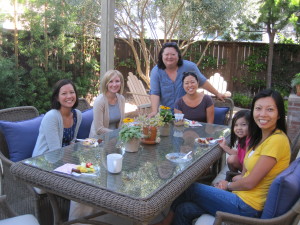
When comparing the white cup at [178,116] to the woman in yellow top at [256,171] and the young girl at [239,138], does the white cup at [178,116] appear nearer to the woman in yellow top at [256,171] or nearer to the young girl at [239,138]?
the young girl at [239,138]

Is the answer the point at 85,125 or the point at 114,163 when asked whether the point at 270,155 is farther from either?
the point at 85,125

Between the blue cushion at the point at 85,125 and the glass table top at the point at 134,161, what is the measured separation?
1.51 ft

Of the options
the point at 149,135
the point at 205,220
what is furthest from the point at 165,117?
the point at 205,220

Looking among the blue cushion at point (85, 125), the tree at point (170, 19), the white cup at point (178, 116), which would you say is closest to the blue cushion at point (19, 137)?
the blue cushion at point (85, 125)

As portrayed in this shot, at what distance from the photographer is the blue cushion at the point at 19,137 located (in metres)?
2.29

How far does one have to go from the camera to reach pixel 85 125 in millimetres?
2957

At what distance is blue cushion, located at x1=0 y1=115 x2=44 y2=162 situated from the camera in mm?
2295

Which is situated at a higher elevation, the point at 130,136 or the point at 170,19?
the point at 170,19

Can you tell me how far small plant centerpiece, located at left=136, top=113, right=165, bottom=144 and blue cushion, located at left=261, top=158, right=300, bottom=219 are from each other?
98 cm

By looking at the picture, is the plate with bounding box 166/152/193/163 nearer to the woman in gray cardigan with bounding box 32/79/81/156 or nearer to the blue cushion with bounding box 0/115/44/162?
the woman in gray cardigan with bounding box 32/79/81/156

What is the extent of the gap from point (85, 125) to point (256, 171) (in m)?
1.76

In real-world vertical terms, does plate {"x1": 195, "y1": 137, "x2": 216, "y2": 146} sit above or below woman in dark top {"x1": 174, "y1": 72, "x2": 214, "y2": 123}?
below

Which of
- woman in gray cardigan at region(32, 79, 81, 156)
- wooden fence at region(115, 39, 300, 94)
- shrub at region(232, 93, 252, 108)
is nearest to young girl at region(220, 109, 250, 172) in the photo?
woman in gray cardigan at region(32, 79, 81, 156)

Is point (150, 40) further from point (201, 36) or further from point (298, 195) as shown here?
point (298, 195)
